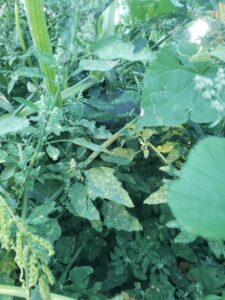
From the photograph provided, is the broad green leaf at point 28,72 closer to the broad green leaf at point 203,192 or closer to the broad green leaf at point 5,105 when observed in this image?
the broad green leaf at point 5,105

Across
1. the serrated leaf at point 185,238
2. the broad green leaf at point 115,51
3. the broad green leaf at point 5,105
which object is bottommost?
the serrated leaf at point 185,238

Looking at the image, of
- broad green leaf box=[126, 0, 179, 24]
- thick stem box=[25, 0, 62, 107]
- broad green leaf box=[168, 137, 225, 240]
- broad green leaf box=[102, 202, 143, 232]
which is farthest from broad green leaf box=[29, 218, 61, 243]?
broad green leaf box=[126, 0, 179, 24]

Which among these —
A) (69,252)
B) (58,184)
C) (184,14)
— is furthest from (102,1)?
(69,252)

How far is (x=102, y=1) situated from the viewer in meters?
1.08

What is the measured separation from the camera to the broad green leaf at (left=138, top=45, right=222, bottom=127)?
2.97 feet

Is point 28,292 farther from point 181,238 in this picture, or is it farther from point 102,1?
point 102,1

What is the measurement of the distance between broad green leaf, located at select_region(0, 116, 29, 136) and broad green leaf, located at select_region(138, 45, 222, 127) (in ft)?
0.72

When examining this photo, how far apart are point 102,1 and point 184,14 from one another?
0.19 metres

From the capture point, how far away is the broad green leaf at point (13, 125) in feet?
2.68

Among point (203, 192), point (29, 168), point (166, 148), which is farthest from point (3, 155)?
point (203, 192)

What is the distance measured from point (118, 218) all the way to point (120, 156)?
12 centimetres

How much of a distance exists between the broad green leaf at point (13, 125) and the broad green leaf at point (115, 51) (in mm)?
159

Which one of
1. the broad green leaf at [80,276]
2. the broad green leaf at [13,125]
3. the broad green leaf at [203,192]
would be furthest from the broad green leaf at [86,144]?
the broad green leaf at [203,192]

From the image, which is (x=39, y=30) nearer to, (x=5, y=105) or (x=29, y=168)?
(x=5, y=105)
